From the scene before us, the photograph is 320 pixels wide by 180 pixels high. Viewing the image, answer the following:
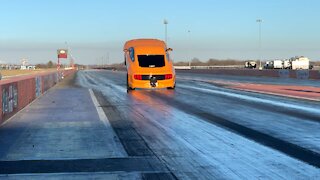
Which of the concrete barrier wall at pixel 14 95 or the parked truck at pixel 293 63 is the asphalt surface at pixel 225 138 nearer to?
the concrete barrier wall at pixel 14 95

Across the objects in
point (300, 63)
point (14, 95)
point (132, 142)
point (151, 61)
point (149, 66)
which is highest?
point (300, 63)

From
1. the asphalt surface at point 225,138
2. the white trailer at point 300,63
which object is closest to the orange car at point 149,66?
the asphalt surface at point 225,138

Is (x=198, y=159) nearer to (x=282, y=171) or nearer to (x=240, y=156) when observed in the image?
(x=240, y=156)

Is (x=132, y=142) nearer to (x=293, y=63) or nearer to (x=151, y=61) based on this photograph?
(x=151, y=61)

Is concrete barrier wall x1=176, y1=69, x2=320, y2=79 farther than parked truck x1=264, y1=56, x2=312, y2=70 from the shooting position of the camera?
No

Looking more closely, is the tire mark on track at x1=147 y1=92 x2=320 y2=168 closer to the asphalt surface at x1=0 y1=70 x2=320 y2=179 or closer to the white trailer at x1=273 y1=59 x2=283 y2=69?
the asphalt surface at x1=0 y1=70 x2=320 y2=179

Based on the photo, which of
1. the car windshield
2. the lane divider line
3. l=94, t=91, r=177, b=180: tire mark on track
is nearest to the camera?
l=94, t=91, r=177, b=180: tire mark on track

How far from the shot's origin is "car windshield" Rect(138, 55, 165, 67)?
26127 millimetres

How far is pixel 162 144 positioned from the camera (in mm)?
9492

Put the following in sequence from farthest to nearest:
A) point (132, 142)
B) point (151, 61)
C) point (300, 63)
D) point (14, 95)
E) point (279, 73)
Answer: point (300, 63) → point (279, 73) → point (151, 61) → point (14, 95) → point (132, 142)

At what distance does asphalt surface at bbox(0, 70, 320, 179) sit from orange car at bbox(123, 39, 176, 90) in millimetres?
9404

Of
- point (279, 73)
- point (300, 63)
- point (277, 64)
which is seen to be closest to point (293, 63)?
point (300, 63)

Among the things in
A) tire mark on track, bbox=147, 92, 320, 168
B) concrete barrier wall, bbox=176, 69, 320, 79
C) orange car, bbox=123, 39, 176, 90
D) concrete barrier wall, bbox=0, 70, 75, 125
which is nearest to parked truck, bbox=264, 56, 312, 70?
concrete barrier wall, bbox=176, 69, 320, 79

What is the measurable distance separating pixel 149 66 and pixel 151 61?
0.37 m
